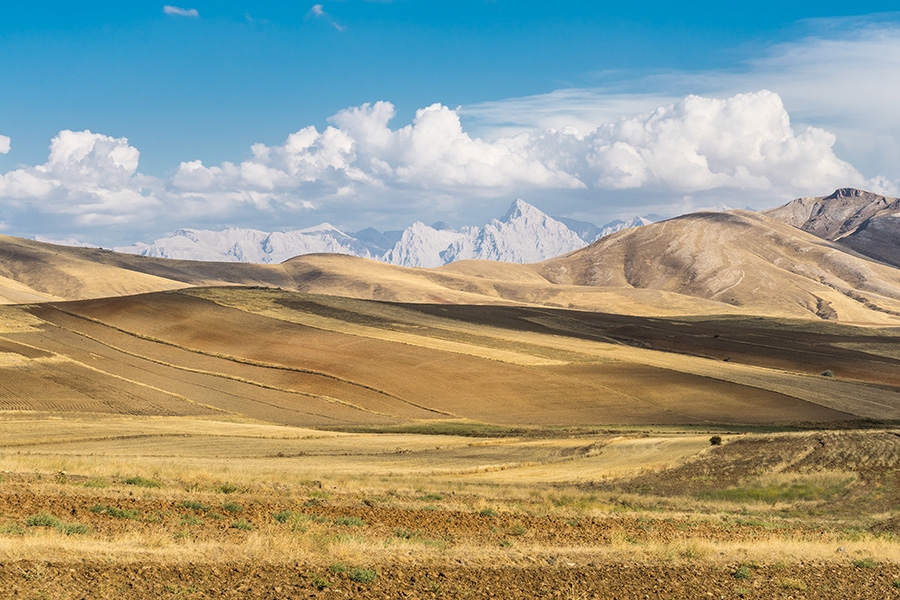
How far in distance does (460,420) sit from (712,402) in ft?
73.8

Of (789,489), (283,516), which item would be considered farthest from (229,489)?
(789,489)

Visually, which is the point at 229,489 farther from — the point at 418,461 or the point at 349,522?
the point at 418,461

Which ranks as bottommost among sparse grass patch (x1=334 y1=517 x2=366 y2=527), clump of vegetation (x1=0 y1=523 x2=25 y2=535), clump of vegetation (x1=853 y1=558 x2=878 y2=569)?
clump of vegetation (x1=853 y1=558 x2=878 y2=569)

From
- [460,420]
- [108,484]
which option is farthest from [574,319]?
[108,484]

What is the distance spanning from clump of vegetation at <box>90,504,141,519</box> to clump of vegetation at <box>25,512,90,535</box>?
163cm

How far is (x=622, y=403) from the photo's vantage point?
70.5 metres

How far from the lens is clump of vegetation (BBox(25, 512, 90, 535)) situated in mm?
17219

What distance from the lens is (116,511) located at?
19.8 m

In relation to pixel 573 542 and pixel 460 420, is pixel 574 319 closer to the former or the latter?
pixel 460 420

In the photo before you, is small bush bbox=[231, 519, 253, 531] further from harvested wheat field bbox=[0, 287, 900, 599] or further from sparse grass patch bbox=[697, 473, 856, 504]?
sparse grass patch bbox=[697, 473, 856, 504]

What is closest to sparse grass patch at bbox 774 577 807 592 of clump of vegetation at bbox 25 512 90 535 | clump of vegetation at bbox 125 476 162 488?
clump of vegetation at bbox 25 512 90 535

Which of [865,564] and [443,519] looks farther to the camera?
[443,519]

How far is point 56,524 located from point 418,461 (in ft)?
84.4

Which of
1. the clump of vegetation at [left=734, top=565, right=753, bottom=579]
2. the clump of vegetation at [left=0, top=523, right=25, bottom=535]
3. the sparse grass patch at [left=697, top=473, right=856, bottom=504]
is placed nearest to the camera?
the clump of vegetation at [left=0, top=523, right=25, bottom=535]
